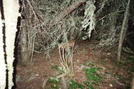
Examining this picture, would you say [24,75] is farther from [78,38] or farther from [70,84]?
[78,38]

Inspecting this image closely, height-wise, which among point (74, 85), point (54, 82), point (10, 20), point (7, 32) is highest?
point (10, 20)

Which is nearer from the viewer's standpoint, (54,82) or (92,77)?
(54,82)

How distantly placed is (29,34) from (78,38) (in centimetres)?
511

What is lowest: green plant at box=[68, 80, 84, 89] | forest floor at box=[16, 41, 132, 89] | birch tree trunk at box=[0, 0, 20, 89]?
green plant at box=[68, 80, 84, 89]

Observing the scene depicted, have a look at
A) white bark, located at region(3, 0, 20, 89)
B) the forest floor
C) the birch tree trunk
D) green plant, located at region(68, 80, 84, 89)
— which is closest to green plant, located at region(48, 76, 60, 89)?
the forest floor

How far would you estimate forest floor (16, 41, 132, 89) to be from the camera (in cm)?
638

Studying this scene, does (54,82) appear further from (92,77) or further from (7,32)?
(7,32)

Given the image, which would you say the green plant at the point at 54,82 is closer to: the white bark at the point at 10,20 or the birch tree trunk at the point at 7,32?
the birch tree trunk at the point at 7,32

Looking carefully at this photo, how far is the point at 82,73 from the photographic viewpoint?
7059 millimetres

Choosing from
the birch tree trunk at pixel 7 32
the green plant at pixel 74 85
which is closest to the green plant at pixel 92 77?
the green plant at pixel 74 85

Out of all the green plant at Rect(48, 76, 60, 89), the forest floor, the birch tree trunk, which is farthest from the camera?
the forest floor

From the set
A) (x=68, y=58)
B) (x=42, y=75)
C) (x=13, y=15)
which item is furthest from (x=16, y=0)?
(x=68, y=58)

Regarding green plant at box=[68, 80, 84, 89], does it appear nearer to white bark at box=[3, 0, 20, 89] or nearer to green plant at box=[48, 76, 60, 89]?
green plant at box=[48, 76, 60, 89]

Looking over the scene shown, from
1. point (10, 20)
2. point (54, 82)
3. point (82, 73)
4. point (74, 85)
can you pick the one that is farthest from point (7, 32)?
point (82, 73)
